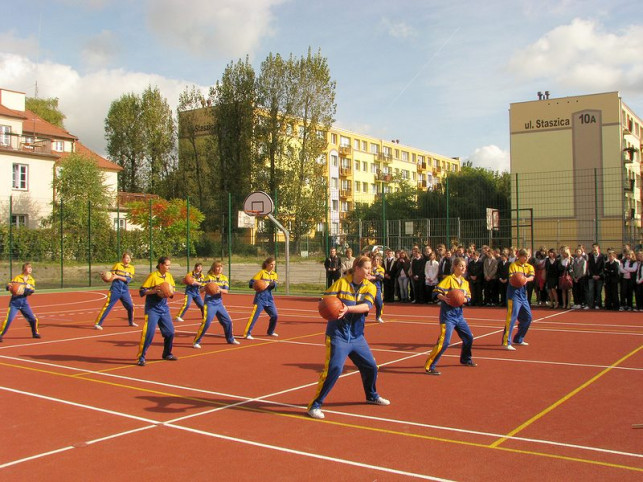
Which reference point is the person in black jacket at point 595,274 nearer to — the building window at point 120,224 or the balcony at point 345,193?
the building window at point 120,224

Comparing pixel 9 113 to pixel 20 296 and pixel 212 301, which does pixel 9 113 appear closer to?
pixel 20 296

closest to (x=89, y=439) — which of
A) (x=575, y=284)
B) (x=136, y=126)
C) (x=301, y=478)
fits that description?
(x=301, y=478)

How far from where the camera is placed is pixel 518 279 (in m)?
12.3

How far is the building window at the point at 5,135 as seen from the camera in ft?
158

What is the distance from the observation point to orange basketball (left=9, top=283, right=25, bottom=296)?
1402 cm

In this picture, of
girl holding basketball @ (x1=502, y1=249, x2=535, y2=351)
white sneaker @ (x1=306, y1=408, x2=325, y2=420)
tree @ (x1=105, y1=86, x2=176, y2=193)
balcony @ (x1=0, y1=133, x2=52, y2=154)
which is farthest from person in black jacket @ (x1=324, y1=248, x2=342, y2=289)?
tree @ (x1=105, y1=86, x2=176, y2=193)

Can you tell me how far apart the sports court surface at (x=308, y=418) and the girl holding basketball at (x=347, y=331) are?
486 mm

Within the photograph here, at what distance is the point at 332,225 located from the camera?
2738cm

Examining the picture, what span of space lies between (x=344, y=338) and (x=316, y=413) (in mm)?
959

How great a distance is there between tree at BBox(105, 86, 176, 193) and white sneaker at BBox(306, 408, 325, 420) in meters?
59.9

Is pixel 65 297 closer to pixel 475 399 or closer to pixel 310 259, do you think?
Result: pixel 310 259

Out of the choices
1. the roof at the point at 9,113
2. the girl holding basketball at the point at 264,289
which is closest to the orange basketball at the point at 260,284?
the girl holding basketball at the point at 264,289

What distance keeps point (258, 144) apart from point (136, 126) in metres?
20.6

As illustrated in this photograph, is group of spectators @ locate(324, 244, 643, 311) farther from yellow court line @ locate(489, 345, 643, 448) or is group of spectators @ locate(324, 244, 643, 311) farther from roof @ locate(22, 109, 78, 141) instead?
roof @ locate(22, 109, 78, 141)
